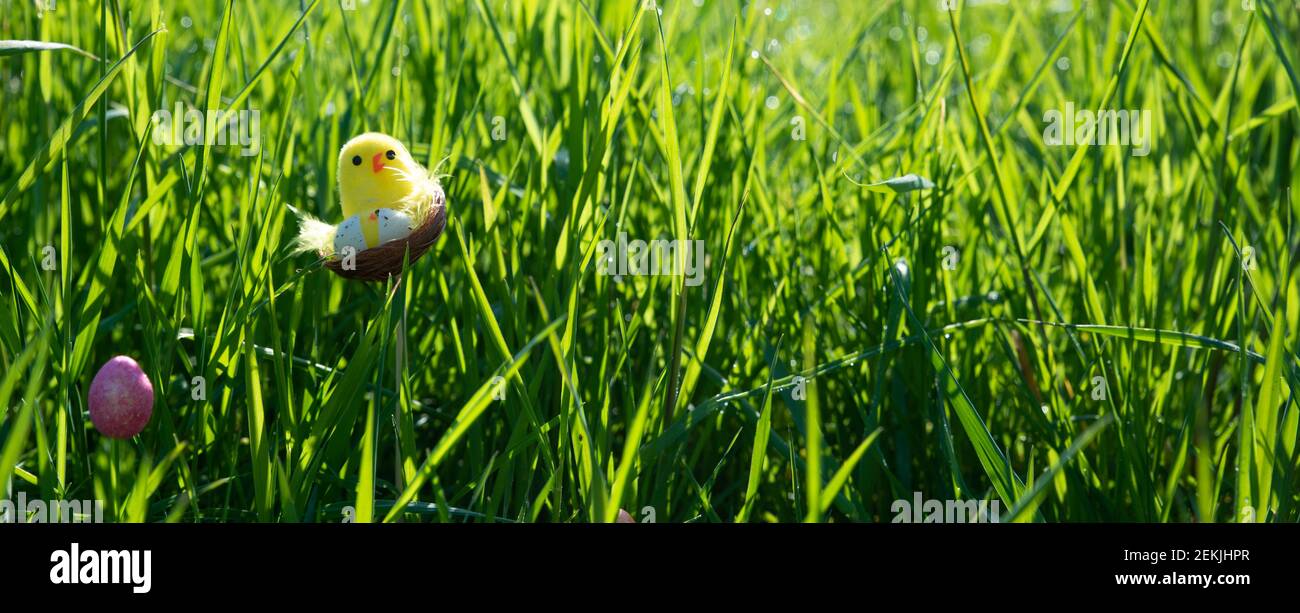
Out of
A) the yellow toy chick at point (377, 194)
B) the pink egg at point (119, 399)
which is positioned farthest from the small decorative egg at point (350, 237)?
the pink egg at point (119, 399)

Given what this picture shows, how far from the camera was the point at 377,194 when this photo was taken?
2.78ft

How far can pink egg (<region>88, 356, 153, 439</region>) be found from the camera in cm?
77

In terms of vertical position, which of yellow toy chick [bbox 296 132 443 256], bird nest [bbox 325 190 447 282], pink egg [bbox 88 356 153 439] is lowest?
pink egg [bbox 88 356 153 439]

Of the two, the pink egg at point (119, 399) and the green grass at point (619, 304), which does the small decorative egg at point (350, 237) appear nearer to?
the green grass at point (619, 304)

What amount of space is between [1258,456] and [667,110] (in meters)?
0.64

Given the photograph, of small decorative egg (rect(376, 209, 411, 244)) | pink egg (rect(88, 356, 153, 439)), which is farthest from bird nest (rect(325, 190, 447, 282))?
pink egg (rect(88, 356, 153, 439))

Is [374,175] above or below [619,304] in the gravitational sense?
above

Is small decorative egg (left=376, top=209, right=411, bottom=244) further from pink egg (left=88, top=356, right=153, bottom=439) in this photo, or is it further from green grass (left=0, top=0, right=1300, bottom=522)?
pink egg (left=88, top=356, right=153, bottom=439)

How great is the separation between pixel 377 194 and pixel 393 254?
6 cm

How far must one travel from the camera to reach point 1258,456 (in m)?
0.87

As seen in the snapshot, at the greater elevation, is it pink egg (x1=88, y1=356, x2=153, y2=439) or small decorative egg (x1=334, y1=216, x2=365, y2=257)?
small decorative egg (x1=334, y1=216, x2=365, y2=257)

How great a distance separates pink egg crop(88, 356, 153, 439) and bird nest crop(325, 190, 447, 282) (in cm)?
18

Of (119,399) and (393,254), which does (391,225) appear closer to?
(393,254)

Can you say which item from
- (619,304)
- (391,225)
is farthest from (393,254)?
(619,304)
